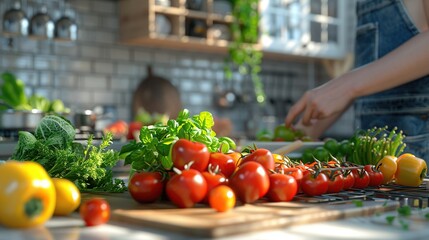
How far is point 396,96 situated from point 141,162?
1169 mm

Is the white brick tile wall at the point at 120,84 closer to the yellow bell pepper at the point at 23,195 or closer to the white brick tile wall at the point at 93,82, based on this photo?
the white brick tile wall at the point at 93,82

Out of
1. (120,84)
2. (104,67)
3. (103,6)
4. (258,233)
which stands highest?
(103,6)

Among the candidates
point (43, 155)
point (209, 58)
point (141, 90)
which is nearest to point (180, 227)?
point (43, 155)

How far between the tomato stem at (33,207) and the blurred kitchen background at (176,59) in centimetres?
278

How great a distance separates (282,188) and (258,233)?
25cm

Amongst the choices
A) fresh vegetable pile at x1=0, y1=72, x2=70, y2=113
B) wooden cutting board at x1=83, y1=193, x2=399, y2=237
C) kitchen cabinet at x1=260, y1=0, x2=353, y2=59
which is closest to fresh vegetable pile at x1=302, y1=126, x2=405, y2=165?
wooden cutting board at x1=83, y1=193, x2=399, y2=237

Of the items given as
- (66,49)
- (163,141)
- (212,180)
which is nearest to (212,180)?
(212,180)

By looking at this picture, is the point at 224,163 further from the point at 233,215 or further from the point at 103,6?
the point at 103,6

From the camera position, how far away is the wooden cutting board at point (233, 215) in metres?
0.97

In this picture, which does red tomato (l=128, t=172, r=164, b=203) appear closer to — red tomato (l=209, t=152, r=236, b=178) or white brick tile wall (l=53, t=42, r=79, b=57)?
red tomato (l=209, t=152, r=236, b=178)

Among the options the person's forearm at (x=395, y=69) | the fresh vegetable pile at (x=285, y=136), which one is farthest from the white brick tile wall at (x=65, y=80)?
the person's forearm at (x=395, y=69)

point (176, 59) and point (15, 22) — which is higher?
point (15, 22)

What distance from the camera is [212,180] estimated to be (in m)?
1.18

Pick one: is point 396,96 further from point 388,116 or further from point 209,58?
point 209,58
